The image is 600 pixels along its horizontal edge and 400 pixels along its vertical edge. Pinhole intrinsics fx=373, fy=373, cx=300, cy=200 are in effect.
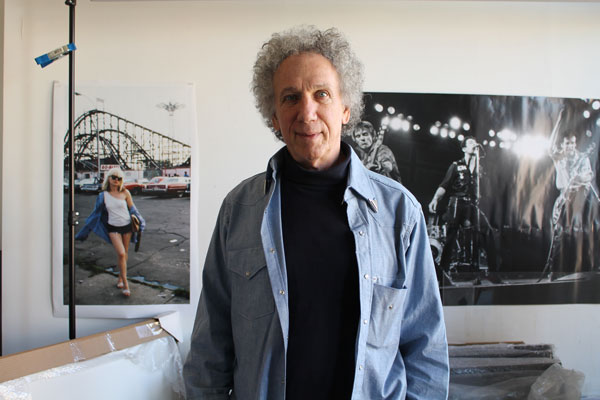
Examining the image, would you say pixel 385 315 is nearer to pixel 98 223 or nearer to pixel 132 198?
pixel 132 198

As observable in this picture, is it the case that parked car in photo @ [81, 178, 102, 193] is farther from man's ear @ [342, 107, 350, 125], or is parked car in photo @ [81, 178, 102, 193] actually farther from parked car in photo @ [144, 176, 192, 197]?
man's ear @ [342, 107, 350, 125]

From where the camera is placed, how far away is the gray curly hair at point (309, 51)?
95 cm

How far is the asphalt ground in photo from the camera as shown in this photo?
193 centimetres

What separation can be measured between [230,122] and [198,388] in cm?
134

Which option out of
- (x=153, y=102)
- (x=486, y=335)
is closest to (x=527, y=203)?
(x=486, y=335)

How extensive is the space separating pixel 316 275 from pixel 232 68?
1.42m

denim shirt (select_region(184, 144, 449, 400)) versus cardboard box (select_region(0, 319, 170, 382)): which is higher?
denim shirt (select_region(184, 144, 449, 400))

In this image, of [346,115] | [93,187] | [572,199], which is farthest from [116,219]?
[572,199]

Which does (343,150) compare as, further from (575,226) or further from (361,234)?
(575,226)

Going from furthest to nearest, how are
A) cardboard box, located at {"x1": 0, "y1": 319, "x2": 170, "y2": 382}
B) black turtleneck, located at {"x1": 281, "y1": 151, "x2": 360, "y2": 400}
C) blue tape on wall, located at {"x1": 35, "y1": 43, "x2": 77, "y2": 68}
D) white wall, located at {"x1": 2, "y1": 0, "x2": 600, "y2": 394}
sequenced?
white wall, located at {"x1": 2, "y1": 0, "x2": 600, "y2": 394}, blue tape on wall, located at {"x1": 35, "y1": 43, "x2": 77, "y2": 68}, cardboard box, located at {"x1": 0, "y1": 319, "x2": 170, "y2": 382}, black turtleneck, located at {"x1": 281, "y1": 151, "x2": 360, "y2": 400}

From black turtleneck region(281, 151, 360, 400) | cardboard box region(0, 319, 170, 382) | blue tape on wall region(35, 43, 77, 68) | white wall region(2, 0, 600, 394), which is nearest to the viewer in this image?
black turtleneck region(281, 151, 360, 400)

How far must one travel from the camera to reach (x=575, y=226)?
2.00 meters

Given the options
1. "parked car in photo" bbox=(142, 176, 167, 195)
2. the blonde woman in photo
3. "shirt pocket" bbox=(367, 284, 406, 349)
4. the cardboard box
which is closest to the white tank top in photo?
the blonde woman in photo

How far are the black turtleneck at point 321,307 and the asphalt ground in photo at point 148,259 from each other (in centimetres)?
119
